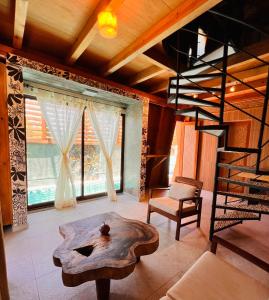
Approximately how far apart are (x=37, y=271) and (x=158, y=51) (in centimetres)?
316

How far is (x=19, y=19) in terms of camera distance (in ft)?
5.61

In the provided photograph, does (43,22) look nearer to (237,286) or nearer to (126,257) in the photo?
(126,257)

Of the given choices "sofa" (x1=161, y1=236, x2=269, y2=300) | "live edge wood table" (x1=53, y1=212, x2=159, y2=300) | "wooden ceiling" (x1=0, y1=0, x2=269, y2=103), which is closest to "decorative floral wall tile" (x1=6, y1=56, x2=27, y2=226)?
"wooden ceiling" (x1=0, y1=0, x2=269, y2=103)

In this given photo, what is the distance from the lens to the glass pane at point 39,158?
2.99 metres

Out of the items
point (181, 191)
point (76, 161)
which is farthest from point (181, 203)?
point (76, 161)

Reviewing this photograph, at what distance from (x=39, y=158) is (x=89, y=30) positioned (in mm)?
2352

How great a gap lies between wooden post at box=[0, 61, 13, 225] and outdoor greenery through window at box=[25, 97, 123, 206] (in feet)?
2.28

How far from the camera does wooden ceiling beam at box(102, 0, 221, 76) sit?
147 cm

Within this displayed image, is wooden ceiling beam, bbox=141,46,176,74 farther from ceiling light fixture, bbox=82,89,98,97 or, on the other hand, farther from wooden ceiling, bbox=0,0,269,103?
ceiling light fixture, bbox=82,89,98,97

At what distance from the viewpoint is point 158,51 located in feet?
8.16

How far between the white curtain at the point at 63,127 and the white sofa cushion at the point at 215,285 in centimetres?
262

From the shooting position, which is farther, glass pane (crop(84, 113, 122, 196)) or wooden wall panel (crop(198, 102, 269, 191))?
wooden wall panel (crop(198, 102, 269, 191))

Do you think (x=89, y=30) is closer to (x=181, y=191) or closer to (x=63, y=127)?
(x=63, y=127)

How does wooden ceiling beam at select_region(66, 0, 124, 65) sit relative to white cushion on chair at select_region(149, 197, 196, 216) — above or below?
above
